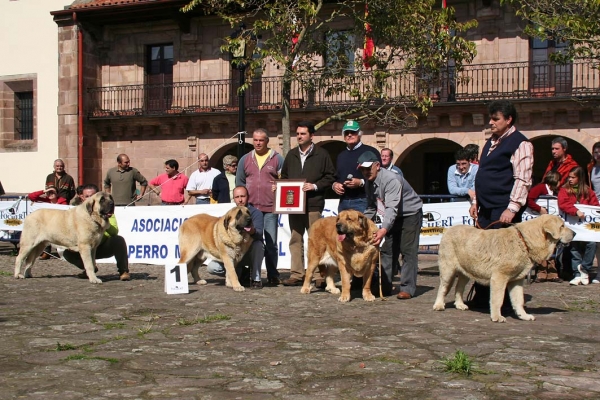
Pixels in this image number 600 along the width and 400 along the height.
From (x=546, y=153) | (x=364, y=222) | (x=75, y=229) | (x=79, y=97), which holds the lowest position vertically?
(x=75, y=229)

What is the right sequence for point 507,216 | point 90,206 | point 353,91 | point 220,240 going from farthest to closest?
point 353,91
point 90,206
point 220,240
point 507,216

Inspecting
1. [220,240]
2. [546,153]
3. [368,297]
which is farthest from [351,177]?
[546,153]

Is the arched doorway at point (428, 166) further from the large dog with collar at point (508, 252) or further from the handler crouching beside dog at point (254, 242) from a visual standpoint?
the large dog with collar at point (508, 252)

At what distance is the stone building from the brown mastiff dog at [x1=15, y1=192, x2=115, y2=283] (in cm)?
1480

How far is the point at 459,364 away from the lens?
19.1 ft

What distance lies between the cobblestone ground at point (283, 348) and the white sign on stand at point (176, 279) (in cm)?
28

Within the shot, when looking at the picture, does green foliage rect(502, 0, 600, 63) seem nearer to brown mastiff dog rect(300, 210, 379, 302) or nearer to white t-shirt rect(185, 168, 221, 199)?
white t-shirt rect(185, 168, 221, 199)

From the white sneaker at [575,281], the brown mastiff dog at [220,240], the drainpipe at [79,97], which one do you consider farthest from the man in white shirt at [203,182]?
the drainpipe at [79,97]

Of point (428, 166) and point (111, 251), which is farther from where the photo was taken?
point (428, 166)

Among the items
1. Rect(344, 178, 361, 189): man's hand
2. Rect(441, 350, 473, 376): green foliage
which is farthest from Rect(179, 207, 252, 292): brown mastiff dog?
Rect(441, 350, 473, 376): green foliage

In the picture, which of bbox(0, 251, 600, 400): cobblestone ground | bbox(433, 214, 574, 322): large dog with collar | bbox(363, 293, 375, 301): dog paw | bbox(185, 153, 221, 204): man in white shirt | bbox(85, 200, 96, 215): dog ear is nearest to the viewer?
bbox(0, 251, 600, 400): cobblestone ground

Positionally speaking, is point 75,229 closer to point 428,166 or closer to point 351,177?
point 351,177

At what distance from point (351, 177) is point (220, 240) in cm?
188

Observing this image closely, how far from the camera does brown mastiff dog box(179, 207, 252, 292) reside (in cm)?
Answer: 1072
